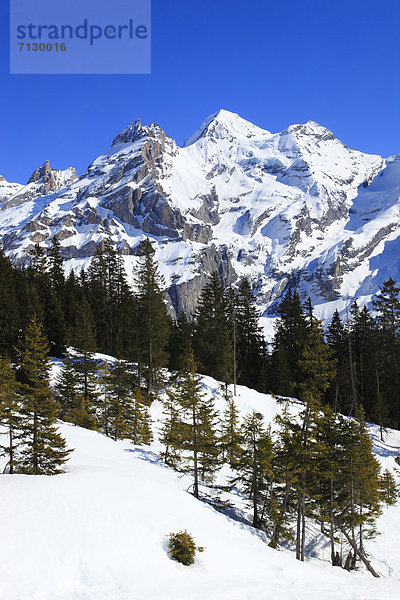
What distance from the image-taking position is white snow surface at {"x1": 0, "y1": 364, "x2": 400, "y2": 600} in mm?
11023

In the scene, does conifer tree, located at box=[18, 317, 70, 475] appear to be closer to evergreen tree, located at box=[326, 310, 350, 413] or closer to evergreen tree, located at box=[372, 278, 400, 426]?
evergreen tree, located at box=[326, 310, 350, 413]

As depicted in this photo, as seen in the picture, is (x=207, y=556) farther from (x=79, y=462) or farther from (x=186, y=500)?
(x=79, y=462)

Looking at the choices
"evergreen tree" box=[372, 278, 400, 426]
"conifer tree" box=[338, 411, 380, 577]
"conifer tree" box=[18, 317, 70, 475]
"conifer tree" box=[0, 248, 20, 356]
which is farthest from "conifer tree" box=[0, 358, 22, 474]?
"evergreen tree" box=[372, 278, 400, 426]

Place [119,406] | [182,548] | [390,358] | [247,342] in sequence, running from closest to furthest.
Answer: [182,548]
[119,406]
[390,358]
[247,342]

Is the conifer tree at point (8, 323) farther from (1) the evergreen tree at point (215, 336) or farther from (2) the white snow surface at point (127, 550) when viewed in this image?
(1) the evergreen tree at point (215, 336)

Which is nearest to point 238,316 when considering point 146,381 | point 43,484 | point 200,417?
point 146,381

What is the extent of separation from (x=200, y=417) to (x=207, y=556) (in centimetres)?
844

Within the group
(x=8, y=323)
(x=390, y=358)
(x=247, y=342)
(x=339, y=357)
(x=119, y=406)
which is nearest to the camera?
(x=119, y=406)

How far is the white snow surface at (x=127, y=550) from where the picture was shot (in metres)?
11.0

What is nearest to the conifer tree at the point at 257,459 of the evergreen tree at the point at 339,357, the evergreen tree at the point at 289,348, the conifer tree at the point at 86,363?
the conifer tree at the point at 86,363

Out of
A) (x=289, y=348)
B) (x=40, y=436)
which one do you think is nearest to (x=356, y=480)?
(x=40, y=436)

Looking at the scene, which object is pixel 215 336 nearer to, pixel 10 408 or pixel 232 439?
pixel 232 439

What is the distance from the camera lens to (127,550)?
12734mm

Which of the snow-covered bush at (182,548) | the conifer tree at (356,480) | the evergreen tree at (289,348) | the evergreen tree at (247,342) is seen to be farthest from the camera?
the evergreen tree at (247,342)
